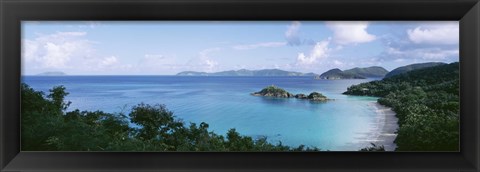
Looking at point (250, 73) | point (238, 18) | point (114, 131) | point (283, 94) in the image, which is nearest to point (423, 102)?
point (283, 94)

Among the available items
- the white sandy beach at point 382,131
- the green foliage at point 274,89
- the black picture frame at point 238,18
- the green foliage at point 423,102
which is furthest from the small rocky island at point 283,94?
the black picture frame at point 238,18

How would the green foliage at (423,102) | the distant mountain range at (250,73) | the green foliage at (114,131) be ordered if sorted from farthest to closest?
1. the distant mountain range at (250,73)
2. the green foliage at (423,102)
3. the green foliage at (114,131)

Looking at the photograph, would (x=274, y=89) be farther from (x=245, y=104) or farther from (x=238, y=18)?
(x=238, y=18)

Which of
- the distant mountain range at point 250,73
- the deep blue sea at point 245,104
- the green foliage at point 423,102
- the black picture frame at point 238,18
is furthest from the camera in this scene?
the distant mountain range at point 250,73

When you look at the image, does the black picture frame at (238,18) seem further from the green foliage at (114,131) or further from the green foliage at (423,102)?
the green foliage at (423,102)

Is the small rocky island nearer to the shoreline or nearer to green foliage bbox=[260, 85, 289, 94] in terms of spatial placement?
green foliage bbox=[260, 85, 289, 94]

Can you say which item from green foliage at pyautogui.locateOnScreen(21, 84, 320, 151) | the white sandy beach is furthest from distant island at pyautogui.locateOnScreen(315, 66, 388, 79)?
green foliage at pyautogui.locateOnScreen(21, 84, 320, 151)
